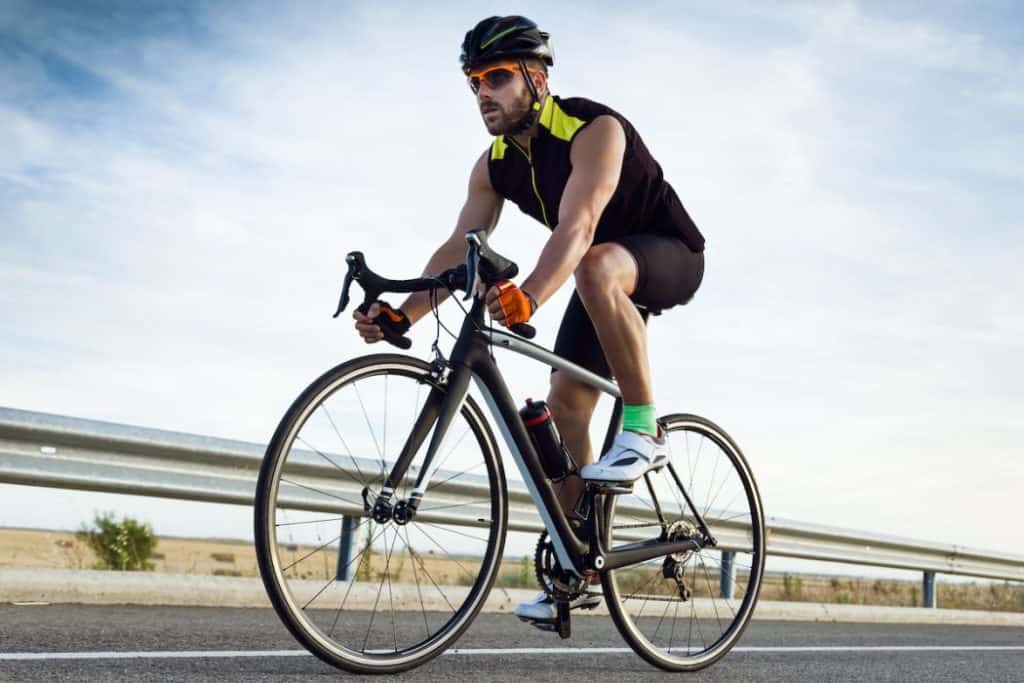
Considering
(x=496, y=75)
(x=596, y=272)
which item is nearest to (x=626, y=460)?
(x=596, y=272)

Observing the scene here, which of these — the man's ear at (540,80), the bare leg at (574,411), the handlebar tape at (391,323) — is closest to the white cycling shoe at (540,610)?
the bare leg at (574,411)

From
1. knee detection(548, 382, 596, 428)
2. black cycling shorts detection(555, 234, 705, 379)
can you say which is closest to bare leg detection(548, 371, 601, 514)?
knee detection(548, 382, 596, 428)

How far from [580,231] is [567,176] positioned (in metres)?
0.36

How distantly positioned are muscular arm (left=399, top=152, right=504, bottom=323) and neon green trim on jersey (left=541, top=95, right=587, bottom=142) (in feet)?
1.40

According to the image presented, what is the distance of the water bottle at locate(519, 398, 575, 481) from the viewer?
13.9 ft

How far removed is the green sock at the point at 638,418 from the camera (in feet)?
14.8

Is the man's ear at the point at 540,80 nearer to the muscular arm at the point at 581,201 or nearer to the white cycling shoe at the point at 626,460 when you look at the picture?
the muscular arm at the point at 581,201

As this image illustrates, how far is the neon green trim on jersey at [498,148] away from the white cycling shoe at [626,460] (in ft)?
3.86

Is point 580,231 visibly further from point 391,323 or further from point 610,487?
point 610,487

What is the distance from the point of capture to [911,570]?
11.6m

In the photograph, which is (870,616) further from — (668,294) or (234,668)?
(234,668)

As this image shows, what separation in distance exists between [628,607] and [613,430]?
2.35 ft

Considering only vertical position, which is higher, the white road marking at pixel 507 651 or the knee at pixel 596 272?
the knee at pixel 596 272

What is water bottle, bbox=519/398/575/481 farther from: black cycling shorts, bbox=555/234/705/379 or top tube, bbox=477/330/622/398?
black cycling shorts, bbox=555/234/705/379
